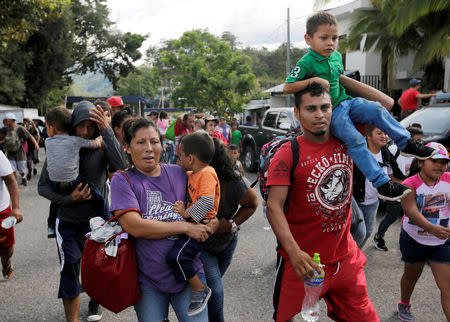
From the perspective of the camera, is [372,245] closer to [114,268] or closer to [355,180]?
[355,180]

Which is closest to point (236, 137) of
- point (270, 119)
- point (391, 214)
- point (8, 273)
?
point (270, 119)

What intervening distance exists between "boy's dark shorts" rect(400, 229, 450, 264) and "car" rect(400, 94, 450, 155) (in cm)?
358

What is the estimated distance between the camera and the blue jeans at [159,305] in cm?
224

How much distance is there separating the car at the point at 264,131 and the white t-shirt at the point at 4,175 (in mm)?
7283

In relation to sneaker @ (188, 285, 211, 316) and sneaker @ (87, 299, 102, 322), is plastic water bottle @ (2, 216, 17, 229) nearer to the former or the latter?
sneaker @ (87, 299, 102, 322)

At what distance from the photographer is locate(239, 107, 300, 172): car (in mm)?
10911

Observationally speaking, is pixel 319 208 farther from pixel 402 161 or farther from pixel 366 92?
pixel 402 161

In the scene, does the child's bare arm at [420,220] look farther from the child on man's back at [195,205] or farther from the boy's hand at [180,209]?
the boy's hand at [180,209]

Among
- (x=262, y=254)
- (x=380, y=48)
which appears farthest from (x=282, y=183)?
(x=380, y=48)

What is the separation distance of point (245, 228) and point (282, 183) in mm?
4433

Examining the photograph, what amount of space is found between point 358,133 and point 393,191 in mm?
418

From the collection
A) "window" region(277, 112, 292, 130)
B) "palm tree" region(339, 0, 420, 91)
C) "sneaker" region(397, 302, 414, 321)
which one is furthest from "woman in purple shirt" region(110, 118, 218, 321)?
"palm tree" region(339, 0, 420, 91)

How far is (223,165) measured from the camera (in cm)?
277

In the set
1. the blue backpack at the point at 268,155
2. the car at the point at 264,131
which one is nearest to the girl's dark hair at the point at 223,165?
the blue backpack at the point at 268,155
